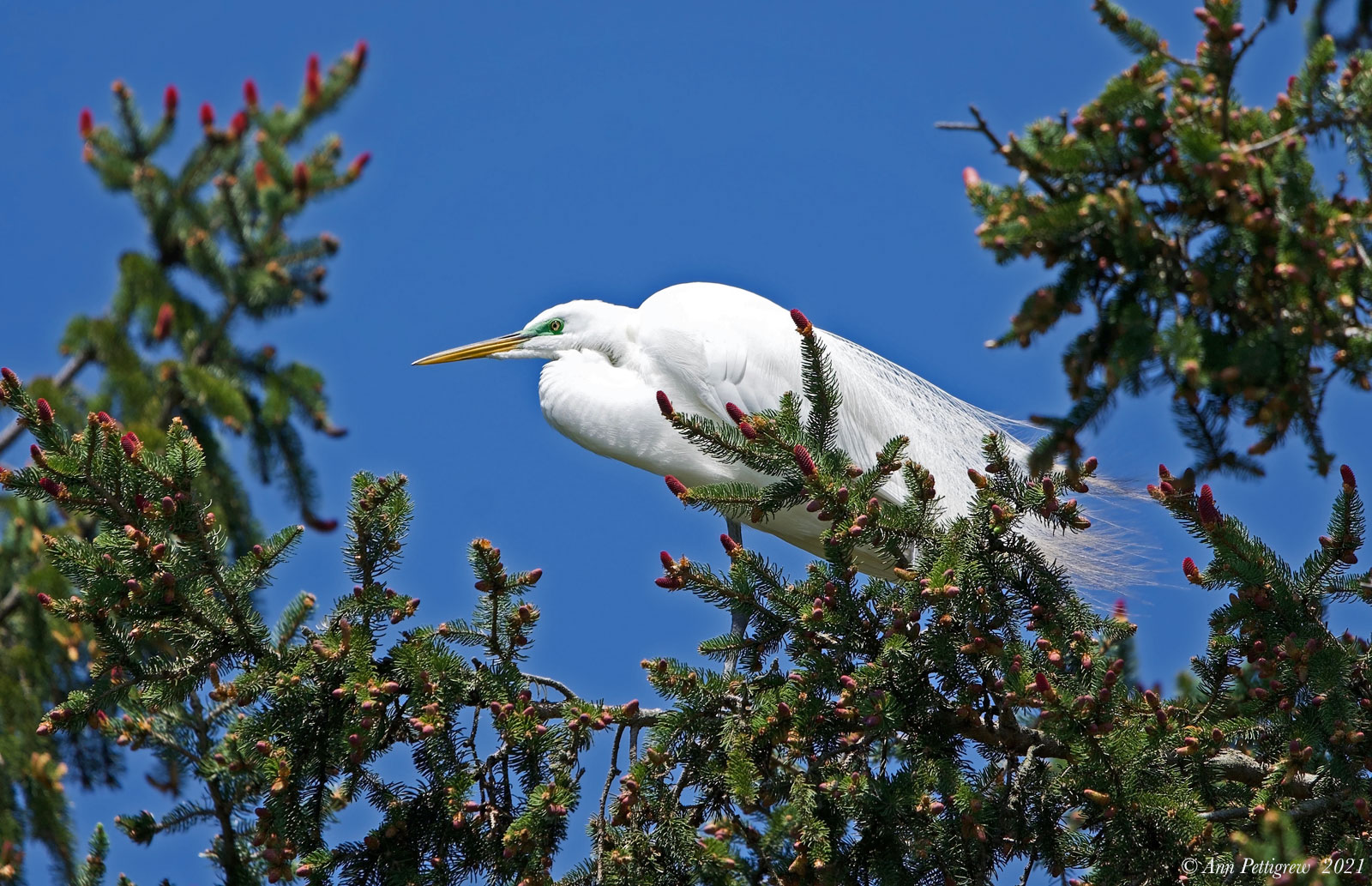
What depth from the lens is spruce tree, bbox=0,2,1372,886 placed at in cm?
330

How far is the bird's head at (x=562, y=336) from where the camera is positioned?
6.32 m

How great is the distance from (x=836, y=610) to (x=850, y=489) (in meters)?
0.34

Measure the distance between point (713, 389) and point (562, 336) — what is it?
98 cm

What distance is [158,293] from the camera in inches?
277

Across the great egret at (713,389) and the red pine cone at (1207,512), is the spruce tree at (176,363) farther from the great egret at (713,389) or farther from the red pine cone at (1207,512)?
the red pine cone at (1207,512)

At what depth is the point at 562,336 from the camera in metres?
6.45

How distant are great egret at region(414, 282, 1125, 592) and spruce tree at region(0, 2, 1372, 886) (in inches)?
81.7

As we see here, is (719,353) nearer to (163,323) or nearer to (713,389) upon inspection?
(713,389)

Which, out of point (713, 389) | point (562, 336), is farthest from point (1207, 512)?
point (562, 336)

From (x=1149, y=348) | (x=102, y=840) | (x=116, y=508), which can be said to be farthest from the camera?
(x=102, y=840)

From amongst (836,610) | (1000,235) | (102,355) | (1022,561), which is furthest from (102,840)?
(102,355)

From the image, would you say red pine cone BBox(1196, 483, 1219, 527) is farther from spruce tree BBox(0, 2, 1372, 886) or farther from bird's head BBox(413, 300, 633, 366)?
bird's head BBox(413, 300, 633, 366)

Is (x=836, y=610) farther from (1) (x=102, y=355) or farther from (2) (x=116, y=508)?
(1) (x=102, y=355)

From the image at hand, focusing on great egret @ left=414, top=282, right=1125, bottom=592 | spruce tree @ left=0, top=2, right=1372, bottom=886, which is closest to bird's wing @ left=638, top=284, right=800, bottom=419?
great egret @ left=414, top=282, right=1125, bottom=592
